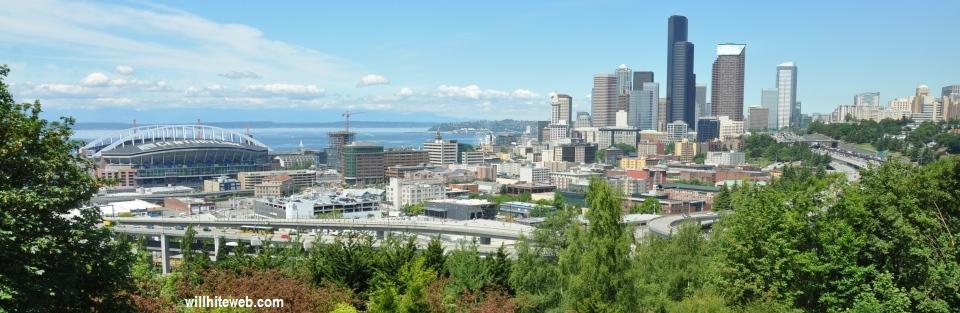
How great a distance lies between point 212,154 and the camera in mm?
75875

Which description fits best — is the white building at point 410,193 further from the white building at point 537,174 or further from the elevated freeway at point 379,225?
the white building at point 537,174

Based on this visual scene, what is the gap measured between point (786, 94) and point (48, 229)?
194 m

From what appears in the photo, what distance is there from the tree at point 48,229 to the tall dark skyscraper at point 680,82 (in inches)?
5691

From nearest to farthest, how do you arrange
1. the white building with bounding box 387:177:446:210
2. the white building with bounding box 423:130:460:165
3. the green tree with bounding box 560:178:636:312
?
the green tree with bounding box 560:178:636:312, the white building with bounding box 387:177:446:210, the white building with bounding box 423:130:460:165

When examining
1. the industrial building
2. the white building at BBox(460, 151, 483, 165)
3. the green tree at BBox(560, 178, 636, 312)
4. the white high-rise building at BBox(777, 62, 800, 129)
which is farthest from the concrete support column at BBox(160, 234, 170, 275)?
the white high-rise building at BBox(777, 62, 800, 129)

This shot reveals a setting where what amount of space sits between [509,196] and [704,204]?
14.2m

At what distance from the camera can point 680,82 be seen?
147m

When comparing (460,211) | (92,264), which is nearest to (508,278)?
(92,264)

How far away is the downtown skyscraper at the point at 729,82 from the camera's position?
473 feet

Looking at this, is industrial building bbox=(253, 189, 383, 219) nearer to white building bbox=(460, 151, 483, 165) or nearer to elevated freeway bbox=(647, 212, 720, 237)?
elevated freeway bbox=(647, 212, 720, 237)

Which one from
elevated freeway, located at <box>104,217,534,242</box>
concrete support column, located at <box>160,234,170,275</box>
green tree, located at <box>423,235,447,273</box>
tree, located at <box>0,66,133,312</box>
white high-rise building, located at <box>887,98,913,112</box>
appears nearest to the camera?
tree, located at <box>0,66,133,312</box>

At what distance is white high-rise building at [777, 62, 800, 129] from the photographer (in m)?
181

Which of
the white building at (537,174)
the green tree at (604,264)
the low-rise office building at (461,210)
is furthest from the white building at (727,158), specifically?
the green tree at (604,264)

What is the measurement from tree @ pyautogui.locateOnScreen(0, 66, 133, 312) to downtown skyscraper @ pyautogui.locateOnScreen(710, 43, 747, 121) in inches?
5790
